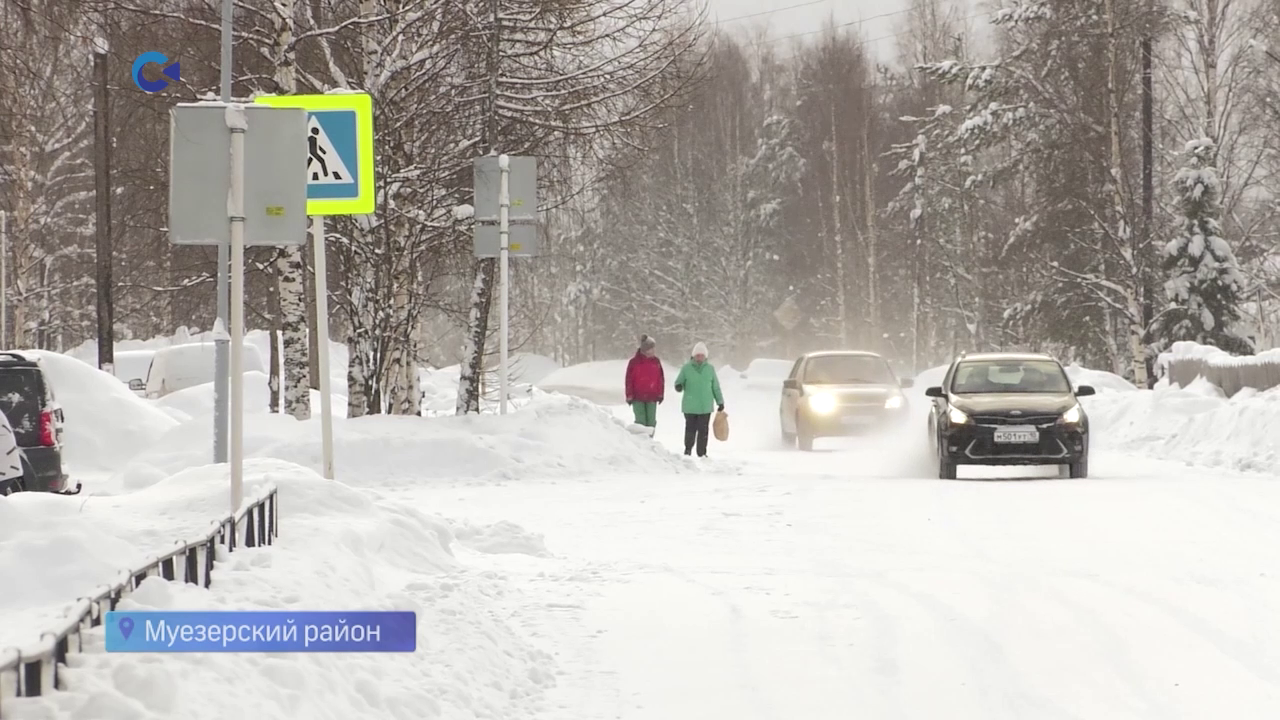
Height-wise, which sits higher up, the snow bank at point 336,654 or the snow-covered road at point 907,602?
the snow bank at point 336,654

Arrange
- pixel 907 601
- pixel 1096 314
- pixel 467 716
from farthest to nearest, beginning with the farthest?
pixel 1096 314 → pixel 907 601 → pixel 467 716

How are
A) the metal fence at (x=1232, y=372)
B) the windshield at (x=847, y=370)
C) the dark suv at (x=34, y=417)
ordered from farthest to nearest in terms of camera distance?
the windshield at (x=847, y=370) < the metal fence at (x=1232, y=372) < the dark suv at (x=34, y=417)

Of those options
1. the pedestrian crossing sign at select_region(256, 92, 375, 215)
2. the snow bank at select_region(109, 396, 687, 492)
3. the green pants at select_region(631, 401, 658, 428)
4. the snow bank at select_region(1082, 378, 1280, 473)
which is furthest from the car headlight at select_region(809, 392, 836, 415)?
the pedestrian crossing sign at select_region(256, 92, 375, 215)

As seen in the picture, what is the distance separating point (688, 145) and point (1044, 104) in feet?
90.5

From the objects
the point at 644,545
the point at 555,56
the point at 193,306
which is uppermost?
the point at 555,56

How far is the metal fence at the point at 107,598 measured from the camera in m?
Answer: 3.71

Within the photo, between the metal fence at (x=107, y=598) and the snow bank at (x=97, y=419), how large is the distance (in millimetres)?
12731

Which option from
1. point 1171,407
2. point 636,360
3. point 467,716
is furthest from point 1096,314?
point 467,716

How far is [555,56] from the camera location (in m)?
21.9

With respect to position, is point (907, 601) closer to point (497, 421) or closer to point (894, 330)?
point (497, 421)

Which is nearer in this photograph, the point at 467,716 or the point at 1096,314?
the point at 467,716

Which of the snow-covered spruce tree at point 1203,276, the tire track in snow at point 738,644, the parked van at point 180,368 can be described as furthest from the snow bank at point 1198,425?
the parked van at point 180,368
